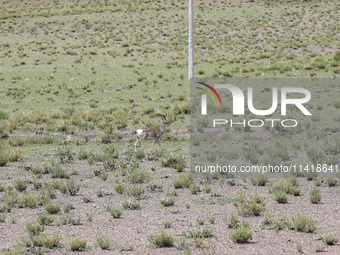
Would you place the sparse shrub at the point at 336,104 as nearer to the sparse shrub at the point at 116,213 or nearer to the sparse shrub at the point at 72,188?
the sparse shrub at the point at 72,188

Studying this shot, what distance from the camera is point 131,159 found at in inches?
666

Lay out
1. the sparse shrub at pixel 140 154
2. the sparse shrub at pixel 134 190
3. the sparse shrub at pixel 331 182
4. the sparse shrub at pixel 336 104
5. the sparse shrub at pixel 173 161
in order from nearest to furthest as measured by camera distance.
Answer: the sparse shrub at pixel 134 190
the sparse shrub at pixel 331 182
the sparse shrub at pixel 173 161
the sparse shrub at pixel 140 154
the sparse shrub at pixel 336 104

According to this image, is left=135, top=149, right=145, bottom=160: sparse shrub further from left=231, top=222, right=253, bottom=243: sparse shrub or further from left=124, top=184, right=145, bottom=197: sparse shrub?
left=231, top=222, right=253, bottom=243: sparse shrub

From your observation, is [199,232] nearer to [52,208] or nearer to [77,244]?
[77,244]

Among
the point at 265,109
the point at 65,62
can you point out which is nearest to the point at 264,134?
the point at 265,109

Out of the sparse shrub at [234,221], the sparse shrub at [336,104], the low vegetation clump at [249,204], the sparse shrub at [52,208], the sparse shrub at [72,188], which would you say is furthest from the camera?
the sparse shrub at [336,104]

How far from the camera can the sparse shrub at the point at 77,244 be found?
364 inches

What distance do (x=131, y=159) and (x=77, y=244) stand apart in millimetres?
7740

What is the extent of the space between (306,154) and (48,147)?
8.65 meters

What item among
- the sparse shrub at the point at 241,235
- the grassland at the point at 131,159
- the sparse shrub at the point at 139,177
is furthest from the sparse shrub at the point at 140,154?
the sparse shrub at the point at 241,235

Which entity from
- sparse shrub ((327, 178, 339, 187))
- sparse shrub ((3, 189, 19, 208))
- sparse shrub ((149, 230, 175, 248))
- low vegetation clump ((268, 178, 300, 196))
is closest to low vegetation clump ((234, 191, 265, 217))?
low vegetation clump ((268, 178, 300, 196))

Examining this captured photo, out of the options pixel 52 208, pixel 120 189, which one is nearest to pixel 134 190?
pixel 120 189

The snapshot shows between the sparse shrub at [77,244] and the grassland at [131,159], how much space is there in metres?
0.03

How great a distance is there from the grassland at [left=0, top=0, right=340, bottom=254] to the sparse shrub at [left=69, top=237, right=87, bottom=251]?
0.11ft
